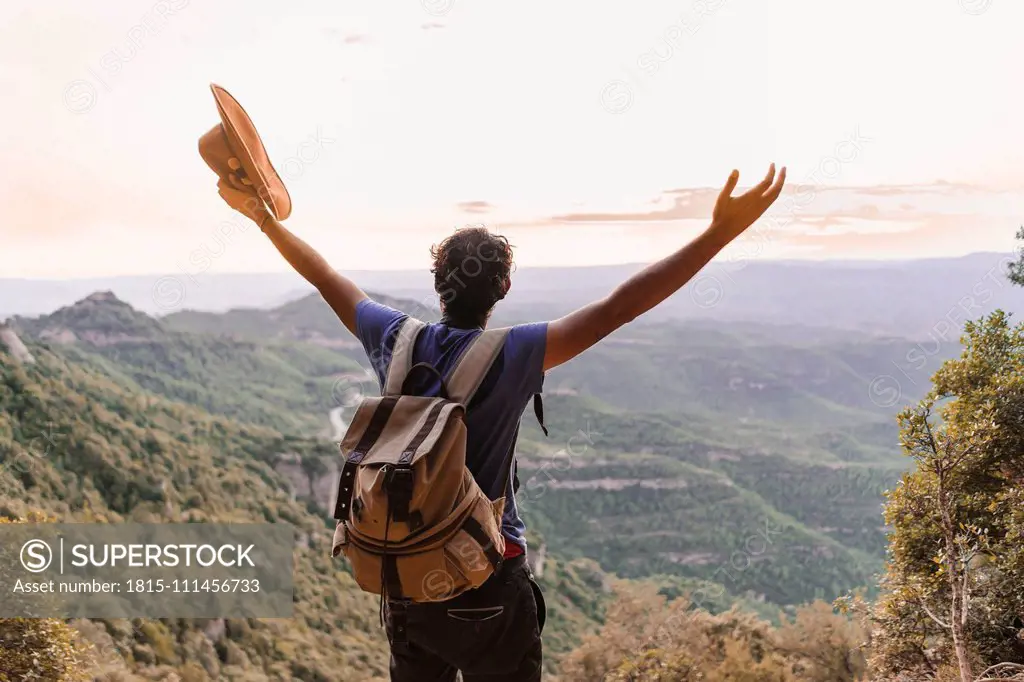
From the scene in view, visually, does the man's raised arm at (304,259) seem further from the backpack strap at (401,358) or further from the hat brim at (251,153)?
the backpack strap at (401,358)

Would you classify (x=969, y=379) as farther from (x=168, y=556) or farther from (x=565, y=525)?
(x=565, y=525)

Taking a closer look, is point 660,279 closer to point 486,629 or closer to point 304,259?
point 486,629

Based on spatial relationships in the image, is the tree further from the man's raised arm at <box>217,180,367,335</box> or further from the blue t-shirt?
the blue t-shirt

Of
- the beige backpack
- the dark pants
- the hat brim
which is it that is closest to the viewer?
the beige backpack

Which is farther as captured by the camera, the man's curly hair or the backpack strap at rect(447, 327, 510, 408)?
the man's curly hair

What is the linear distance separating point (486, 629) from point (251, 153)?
49.0 inches

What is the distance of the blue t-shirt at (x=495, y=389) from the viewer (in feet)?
5.33

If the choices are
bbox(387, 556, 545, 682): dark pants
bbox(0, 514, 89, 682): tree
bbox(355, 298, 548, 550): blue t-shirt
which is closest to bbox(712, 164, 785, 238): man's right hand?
bbox(355, 298, 548, 550): blue t-shirt

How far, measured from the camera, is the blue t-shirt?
1.62m

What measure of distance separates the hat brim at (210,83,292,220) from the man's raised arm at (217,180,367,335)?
0.04 m

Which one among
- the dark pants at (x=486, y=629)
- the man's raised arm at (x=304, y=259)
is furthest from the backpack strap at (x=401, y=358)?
the dark pants at (x=486, y=629)

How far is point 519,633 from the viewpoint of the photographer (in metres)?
1.70

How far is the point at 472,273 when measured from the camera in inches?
68.9

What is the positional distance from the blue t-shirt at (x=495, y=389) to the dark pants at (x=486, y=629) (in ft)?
0.36
